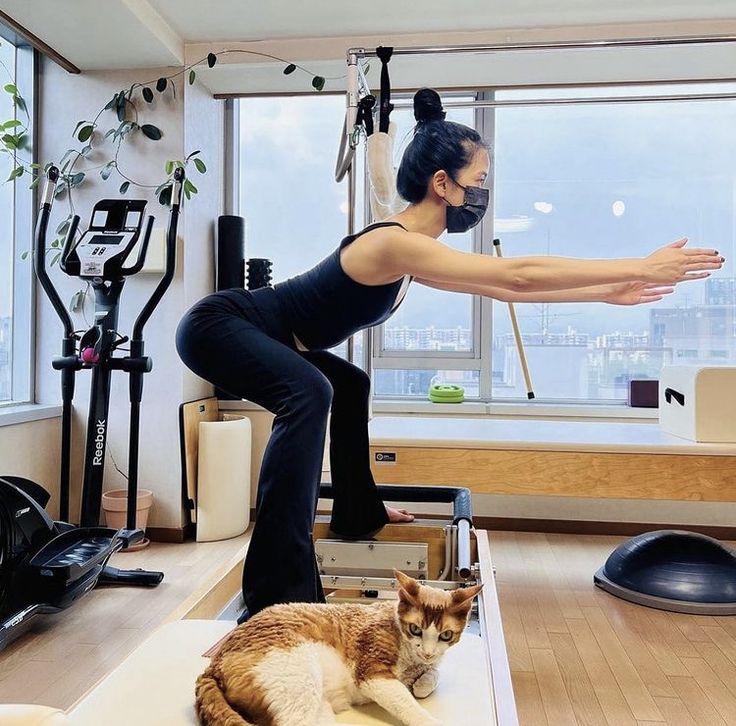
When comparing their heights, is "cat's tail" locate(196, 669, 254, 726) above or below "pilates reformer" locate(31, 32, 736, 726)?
above

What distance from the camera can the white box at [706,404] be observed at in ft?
8.36

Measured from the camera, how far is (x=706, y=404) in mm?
2586

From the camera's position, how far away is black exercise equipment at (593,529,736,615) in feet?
7.87

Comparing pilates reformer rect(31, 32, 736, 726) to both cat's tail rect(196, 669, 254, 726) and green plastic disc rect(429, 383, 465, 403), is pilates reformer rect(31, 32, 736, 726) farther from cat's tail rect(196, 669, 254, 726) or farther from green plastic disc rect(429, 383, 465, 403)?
green plastic disc rect(429, 383, 465, 403)

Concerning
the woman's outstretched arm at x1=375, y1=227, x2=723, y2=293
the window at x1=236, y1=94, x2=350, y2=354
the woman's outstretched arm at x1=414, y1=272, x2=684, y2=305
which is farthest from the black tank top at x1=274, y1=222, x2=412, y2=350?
the window at x1=236, y1=94, x2=350, y2=354

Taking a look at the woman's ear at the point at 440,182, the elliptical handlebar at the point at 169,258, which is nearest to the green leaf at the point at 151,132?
the elliptical handlebar at the point at 169,258

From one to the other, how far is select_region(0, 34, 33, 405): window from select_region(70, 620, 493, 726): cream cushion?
95.0 inches

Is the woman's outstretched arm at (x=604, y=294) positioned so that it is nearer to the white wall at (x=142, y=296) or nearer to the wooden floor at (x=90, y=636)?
the wooden floor at (x=90, y=636)

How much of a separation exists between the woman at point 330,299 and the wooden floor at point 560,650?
0.83 meters

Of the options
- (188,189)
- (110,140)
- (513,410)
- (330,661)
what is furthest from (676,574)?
(110,140)

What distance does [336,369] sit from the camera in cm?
183

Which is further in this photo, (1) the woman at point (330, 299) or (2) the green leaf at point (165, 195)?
(2) the green leaf at point (165, 195)

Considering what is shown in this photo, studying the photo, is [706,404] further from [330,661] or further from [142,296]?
[142,296]

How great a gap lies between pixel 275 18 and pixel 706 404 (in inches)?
95.2
